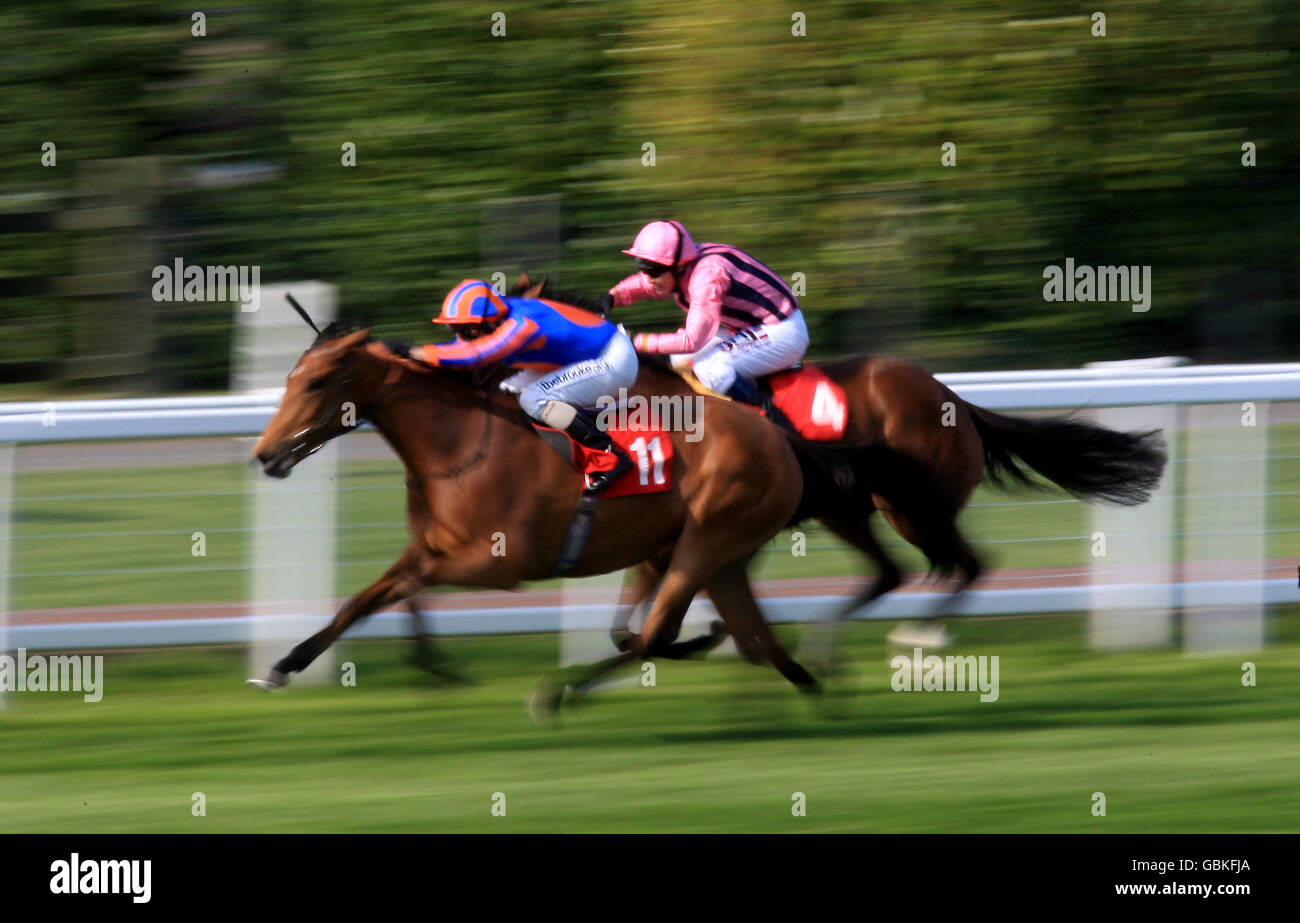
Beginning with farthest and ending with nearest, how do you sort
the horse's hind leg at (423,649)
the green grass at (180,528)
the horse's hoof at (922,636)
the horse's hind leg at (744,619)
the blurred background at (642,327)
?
the horse's hoof at (922,636) → the green grass at (180,528) → the horse's hind leg at (744,619) → the horse's hind leg at (423,649) → the blurred background at (642,327)

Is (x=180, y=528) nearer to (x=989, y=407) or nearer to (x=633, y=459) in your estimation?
(x=633, y=459)

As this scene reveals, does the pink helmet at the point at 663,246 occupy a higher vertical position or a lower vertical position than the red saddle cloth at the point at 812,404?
higher

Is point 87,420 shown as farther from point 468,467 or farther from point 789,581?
point 789,581

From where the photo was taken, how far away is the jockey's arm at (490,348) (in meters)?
5.43

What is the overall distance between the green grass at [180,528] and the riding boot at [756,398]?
0.39 m

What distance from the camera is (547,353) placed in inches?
222

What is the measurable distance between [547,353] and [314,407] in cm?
75

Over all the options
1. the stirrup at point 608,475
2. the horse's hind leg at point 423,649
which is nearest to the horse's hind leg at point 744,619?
the stirrup at point 608,475

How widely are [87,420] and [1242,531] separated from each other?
402 centimetres

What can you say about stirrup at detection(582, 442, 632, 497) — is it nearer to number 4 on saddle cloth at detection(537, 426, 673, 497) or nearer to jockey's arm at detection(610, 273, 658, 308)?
number 4 on saddle cloth at detection(537, 426, 673, 497)

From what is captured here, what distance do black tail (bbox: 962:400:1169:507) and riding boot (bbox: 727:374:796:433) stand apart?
79 centimetres

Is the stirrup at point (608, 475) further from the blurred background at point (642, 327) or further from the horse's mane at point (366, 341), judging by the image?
the blurred background at point (642, 327)

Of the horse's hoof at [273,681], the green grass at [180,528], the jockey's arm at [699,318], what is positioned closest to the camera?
the horse's hoof at [273,681]

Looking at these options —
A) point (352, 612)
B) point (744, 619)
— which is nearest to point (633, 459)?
point (744, 619)
